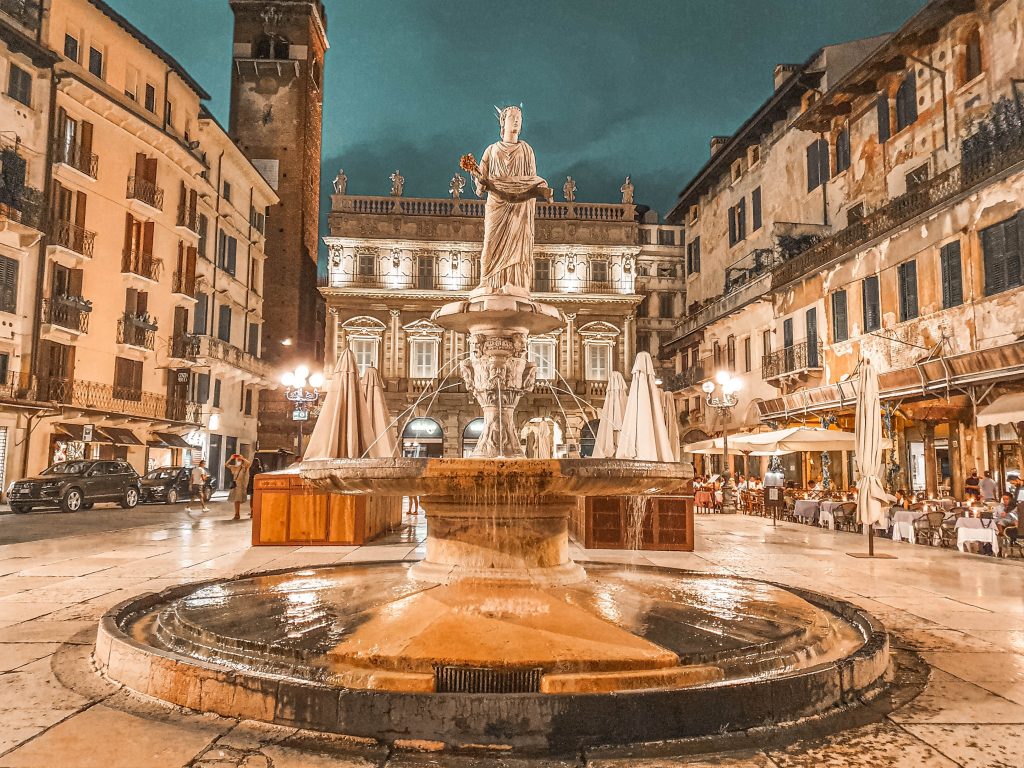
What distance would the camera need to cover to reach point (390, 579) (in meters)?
6.74

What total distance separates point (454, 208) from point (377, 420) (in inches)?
1344

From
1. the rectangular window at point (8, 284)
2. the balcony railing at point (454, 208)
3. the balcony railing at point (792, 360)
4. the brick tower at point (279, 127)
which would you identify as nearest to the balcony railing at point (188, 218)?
the rectangular window at point (8, 284)

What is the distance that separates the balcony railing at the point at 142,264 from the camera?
2709 centimetres

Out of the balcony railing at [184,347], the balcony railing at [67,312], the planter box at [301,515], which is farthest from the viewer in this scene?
the balcony railing at [184,347]

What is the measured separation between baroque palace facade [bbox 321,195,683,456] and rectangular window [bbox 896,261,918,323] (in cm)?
2154

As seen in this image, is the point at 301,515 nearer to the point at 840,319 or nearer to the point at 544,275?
the point at 840,319

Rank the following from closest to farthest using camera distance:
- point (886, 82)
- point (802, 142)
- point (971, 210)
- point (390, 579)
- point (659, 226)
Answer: point (390, 579) < point (971, 210) < point (886, 82) < point (802, 142) < point (659, 226)

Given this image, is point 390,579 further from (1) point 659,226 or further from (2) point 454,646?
(1) point 659,226

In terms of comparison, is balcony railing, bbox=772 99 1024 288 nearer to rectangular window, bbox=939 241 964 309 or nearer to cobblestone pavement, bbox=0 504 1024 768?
rectangular window, bbox=939 241 964 309

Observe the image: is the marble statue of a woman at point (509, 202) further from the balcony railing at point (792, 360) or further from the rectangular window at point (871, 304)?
the balcony railing at point (792, 360)

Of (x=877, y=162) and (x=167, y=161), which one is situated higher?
(x=167, y=161)

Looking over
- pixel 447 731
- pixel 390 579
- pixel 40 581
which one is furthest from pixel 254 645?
pixel 40 581

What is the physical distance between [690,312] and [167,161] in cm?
2626

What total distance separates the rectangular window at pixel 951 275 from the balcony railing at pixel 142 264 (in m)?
26.1
